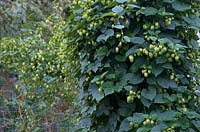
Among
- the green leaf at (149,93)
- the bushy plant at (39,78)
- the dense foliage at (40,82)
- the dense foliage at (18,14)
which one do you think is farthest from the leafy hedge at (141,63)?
the dense foliage at (18,14)

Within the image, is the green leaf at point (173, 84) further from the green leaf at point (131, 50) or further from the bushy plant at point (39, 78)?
the bushy plant at point (39, 78)

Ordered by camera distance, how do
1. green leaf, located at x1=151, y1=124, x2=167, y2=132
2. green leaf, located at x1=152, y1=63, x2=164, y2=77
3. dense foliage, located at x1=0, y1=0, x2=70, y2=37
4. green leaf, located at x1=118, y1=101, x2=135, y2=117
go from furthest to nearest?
dense foliage, located at x1=0, y1=0, x2=70, y2=37 < green leaf, located at x1=118, y1=101, x2=135, y2=117 < green leaf, located at x1=152, y1=63, x2=164, y2=77 < green leaf, located at x1=151, y1=124, x2=167, y2=132

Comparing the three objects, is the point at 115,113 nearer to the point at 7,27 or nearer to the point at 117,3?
the point at 117,3

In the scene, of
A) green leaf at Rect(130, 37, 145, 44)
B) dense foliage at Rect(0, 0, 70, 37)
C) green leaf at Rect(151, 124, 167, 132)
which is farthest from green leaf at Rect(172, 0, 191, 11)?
dense foliage at Rect(0, 0, 70, 37)

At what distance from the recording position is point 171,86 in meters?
1.94

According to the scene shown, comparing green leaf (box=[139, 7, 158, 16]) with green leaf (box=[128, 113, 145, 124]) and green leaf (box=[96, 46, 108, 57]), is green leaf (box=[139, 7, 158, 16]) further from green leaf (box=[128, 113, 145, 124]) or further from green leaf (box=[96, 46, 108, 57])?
green leaf (box=[128, 113, 145, 124])

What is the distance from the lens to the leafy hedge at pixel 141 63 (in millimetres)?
1899

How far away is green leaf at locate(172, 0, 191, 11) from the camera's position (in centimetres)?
199

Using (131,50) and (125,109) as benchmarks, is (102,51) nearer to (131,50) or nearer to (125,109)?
(131,50)

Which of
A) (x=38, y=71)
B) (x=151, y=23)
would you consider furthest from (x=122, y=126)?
(x=38, y=71)

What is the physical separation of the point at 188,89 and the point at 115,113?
400mm

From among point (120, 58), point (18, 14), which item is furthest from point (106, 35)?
point (18, 14)

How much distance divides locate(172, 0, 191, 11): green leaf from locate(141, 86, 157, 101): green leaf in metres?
0.42

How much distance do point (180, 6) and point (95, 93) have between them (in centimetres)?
62
